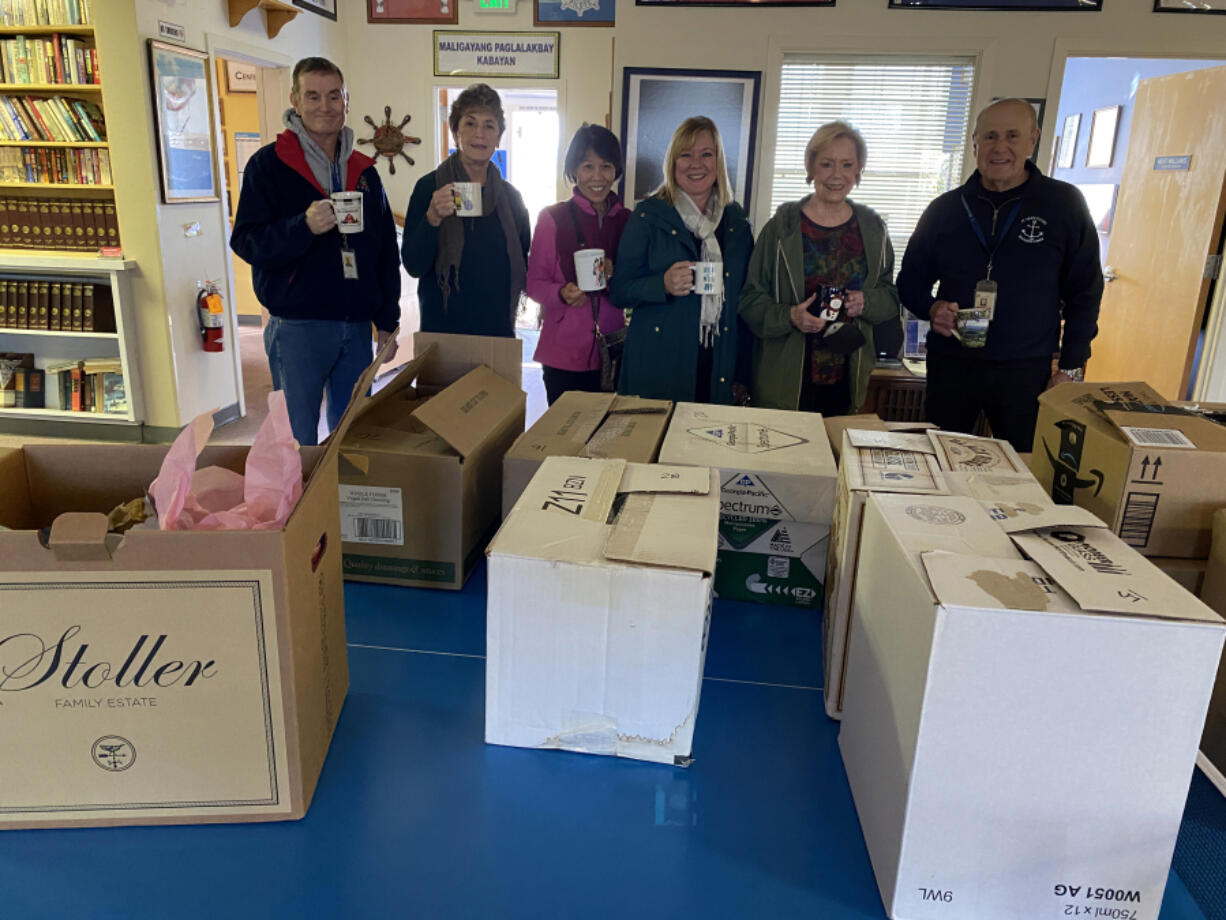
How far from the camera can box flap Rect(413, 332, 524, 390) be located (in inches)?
67.3

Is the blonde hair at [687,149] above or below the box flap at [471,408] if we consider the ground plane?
above

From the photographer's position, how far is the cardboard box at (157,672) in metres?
0.76

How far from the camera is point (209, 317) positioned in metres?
4.58

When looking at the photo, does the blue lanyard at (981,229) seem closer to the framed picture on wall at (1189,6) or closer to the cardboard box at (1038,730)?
the cardboard box at (1038,730)

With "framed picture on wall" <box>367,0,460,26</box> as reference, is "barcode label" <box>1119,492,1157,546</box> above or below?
below

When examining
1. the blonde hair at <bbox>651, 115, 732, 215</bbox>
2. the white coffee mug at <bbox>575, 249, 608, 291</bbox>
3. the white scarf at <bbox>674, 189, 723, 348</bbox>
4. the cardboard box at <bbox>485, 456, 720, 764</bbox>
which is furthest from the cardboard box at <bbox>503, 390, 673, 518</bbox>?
the blonde hair at <bbox>651, 115, 732, 215</bbox>

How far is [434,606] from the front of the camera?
129cm

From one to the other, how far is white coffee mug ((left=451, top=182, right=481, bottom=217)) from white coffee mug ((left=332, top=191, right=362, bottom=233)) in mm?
284

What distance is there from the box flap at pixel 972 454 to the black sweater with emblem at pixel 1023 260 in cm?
137

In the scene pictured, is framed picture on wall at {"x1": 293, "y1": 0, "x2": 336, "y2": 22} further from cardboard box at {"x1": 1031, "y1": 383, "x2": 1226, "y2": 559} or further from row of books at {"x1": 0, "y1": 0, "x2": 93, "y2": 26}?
cardboard box at {"x1": 1031, "y1": 383, "x2": 1226, "y2": 559}

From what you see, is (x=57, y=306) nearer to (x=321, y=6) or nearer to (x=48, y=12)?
(x=48, y=12)

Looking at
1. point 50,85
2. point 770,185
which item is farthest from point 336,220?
point 50,85

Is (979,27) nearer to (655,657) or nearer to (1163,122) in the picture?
(1163,122)

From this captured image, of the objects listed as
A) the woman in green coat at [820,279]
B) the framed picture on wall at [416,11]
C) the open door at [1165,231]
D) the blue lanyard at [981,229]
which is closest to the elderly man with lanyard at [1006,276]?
the blue lanyard at [981,229]
